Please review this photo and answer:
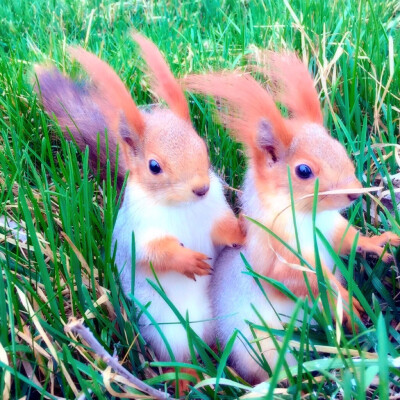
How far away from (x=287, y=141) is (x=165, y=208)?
0.28 metres

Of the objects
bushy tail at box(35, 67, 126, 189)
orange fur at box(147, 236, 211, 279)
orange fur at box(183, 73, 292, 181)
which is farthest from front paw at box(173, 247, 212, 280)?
bushy tail at box(35, 67, 126, 189)

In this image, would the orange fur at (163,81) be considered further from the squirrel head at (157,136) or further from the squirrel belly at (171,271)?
the squirrel belly at (171,271)

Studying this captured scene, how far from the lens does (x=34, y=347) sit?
99 cm

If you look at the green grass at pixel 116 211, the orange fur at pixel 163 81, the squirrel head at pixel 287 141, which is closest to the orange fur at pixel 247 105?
the squirrel head at pixel 287 141

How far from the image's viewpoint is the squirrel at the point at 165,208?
3.44 feet

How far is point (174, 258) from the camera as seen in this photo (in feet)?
3.42

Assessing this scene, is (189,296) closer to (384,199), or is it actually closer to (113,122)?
(113,122)

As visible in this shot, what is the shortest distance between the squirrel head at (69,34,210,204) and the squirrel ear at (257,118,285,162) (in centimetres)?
12

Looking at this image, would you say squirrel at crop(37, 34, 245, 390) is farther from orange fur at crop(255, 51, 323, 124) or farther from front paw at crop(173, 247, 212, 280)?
orange fur at crop(255, 51, 323, 124)

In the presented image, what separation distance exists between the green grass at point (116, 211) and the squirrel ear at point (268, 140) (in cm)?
20

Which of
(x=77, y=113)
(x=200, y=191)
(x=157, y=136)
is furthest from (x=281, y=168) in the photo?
(x=77, y=113)

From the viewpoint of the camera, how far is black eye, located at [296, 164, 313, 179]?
39.2 inches

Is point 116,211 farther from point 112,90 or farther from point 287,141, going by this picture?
point 287,141

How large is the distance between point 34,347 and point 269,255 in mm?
488
